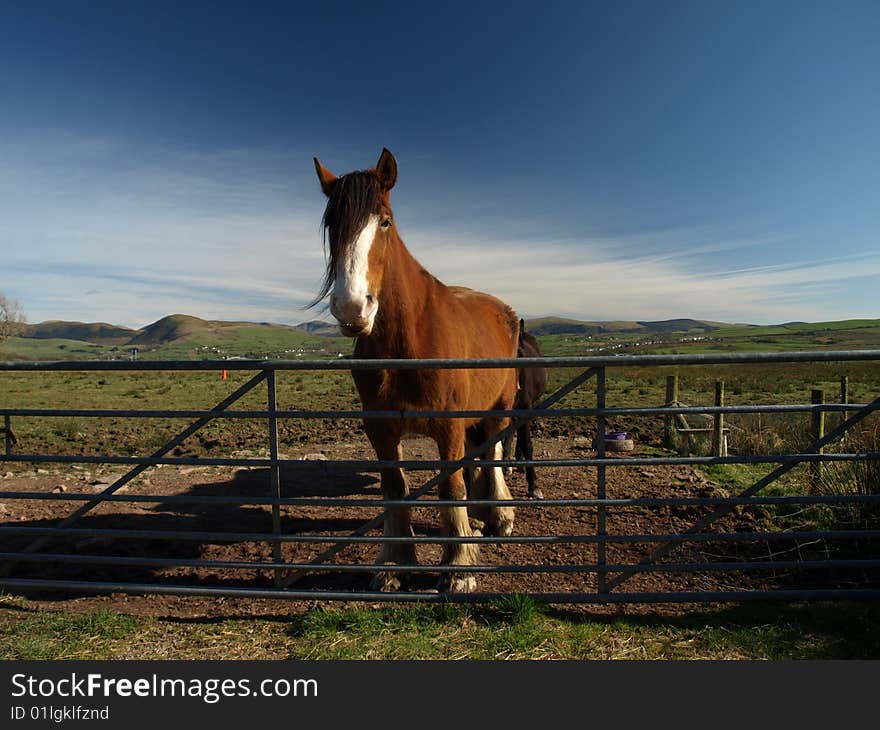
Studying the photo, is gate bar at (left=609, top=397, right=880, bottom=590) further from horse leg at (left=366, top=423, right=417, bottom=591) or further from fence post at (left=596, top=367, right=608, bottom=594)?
horse leg at (left=366, top=423, right=417, bottom=591)

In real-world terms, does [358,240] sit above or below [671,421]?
above

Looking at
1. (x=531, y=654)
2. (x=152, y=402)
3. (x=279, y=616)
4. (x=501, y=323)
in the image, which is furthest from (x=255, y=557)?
(x=152, y=402)

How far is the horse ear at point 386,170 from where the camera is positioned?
3564 millimetres

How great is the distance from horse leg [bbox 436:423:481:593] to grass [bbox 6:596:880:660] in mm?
289

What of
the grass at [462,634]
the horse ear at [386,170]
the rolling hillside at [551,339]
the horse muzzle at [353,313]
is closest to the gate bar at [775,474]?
the grass at [462,634]

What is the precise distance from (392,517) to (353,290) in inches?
73.7

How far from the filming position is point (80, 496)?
3697 millimetres

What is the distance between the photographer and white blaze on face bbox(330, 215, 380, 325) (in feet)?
9.82

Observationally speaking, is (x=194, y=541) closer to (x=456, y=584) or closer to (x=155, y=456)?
(x=155, y=456)

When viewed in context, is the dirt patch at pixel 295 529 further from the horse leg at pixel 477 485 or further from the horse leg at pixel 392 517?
the horse leg at pixel 477 485

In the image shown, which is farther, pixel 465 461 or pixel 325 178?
pixel 325 178

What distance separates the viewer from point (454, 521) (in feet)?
12.4

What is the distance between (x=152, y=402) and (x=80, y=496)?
19198 mm

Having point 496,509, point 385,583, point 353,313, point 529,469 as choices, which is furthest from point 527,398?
point 353,313
